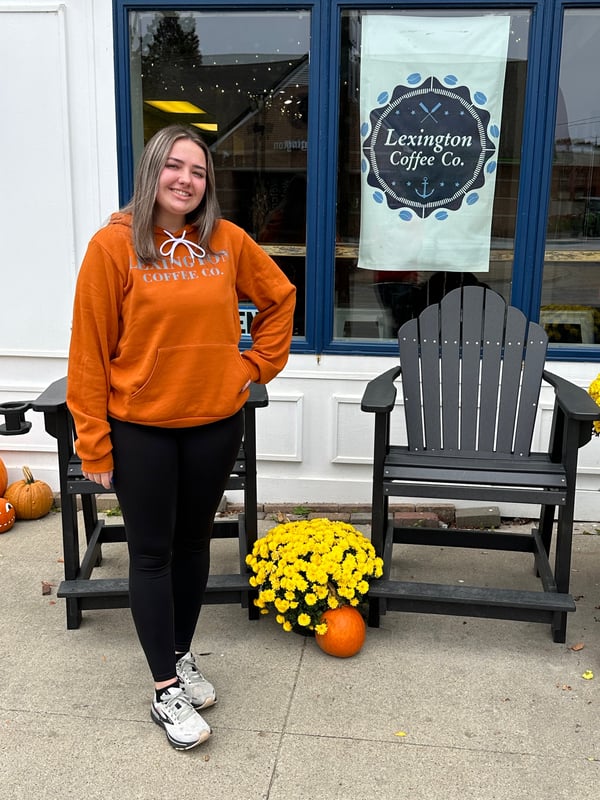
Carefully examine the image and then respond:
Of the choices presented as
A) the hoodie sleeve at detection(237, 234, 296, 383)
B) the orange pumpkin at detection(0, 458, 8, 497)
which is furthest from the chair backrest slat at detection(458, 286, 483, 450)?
the orange pumpkin at detection(0, 458, 8, 497)

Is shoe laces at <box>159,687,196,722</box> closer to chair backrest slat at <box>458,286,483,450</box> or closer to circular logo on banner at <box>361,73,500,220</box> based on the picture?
chair backrest slat at <box>458,286,483,450</box>

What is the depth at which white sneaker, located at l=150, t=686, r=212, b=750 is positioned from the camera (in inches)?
94.0

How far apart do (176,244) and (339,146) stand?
2014 mm

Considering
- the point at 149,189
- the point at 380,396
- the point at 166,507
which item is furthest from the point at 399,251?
A: the point at 166,507

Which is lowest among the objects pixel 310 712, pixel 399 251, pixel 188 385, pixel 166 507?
pixel 310 712

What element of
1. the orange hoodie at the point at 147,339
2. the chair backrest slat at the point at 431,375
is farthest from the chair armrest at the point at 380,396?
the orange hoodie at the point at 147,339

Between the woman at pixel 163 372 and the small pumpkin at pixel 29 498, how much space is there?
1943mm

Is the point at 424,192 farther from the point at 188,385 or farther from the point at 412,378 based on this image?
the point at 188,385

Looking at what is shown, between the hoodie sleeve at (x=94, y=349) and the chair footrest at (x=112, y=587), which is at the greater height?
the hoodie sleeve at (x=94, y=349)

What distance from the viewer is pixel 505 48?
3838 millimetres

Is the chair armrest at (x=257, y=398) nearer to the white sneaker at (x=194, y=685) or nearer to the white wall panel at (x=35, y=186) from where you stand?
the white sneaker at (x=194, y=685)

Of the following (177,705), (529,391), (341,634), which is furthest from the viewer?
(529,391)

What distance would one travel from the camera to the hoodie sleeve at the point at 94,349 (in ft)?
7.07

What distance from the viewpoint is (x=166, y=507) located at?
2322 millimetres
